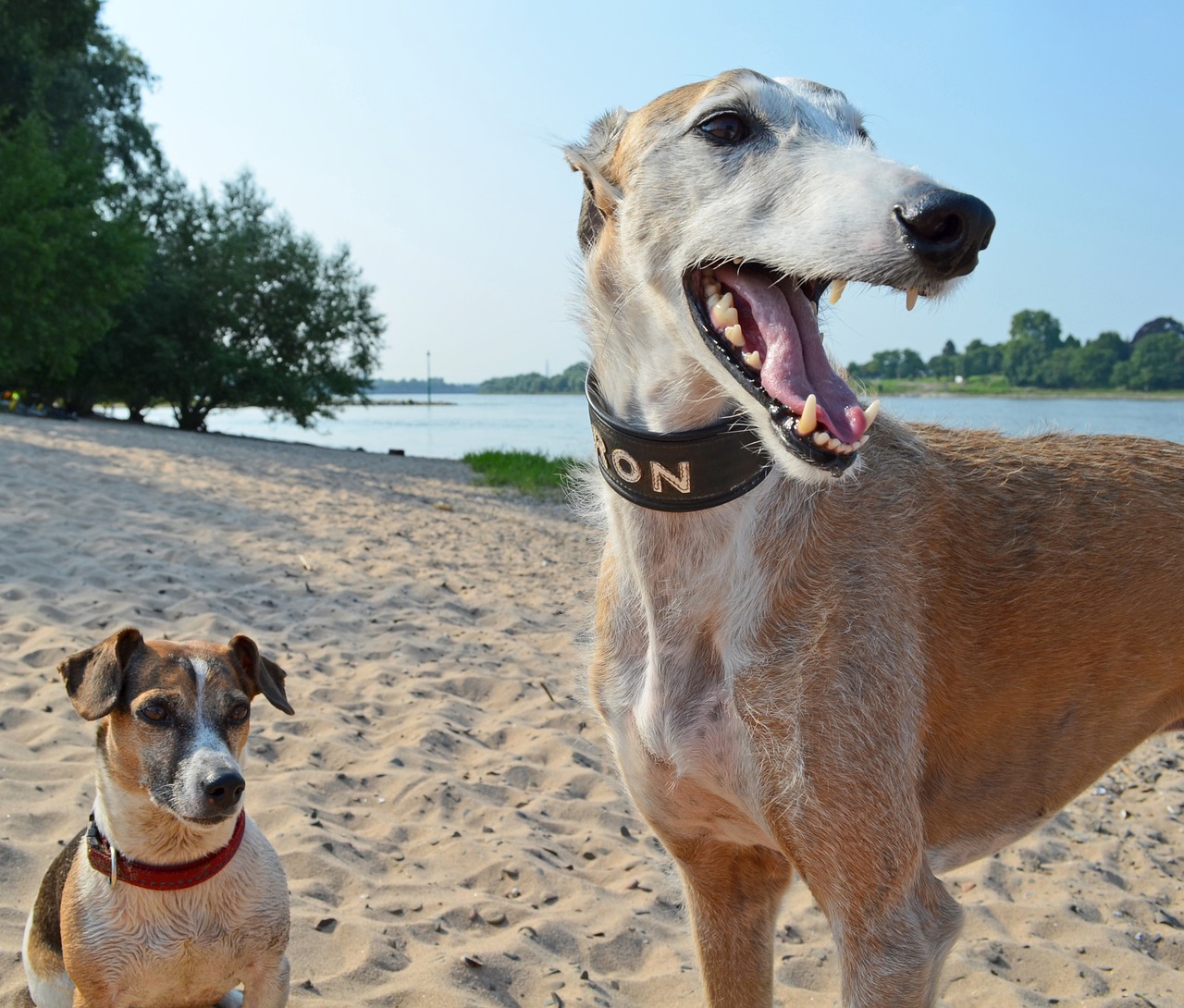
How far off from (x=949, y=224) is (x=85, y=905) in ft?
9.18

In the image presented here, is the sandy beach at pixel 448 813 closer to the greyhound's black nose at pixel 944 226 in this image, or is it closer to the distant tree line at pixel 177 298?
the greyhound's black nose at pixel 944 226

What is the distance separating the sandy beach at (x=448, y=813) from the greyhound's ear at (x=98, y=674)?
0.96 meters

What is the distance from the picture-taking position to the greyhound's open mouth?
1.93 meters

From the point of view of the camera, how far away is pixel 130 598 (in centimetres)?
667

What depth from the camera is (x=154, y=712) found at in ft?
9.62

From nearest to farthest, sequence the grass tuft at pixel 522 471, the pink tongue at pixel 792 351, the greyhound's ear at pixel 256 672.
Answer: the pink tongue at pixel 792 351, the greyhound's ear at pixel 256 672, the grass tuft at pixel 522 471

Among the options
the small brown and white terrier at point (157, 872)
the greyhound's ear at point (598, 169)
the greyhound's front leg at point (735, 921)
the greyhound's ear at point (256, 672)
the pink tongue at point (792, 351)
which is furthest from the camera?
the greyhound's ear at point (256, 672)

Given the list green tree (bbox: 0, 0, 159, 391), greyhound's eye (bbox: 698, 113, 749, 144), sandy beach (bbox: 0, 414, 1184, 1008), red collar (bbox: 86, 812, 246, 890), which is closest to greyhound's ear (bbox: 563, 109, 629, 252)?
greyhound's eye (bbox: 698, 113, 749, 144)

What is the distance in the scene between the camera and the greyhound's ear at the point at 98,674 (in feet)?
9.39

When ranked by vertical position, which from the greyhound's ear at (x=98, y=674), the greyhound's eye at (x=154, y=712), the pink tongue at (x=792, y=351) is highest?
the pink tongue at (x=792, y=351)

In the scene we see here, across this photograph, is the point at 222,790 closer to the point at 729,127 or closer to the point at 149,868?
the point at 149,868

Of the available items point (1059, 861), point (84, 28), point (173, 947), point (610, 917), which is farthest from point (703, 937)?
point (84, 28)

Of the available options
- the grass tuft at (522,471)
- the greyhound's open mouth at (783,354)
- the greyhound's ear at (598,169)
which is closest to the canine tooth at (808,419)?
the greyhound's open mouth at (783,354)

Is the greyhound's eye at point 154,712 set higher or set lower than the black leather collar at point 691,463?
lower
